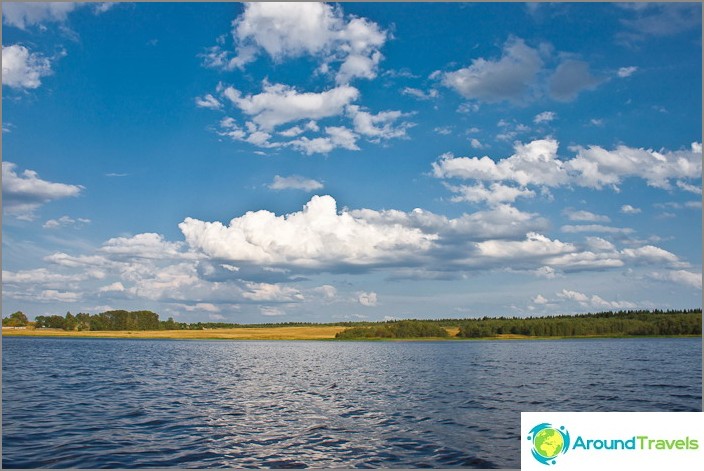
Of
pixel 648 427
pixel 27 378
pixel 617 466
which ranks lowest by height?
pixel 27 378

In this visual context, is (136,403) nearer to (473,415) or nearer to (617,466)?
(473,415)

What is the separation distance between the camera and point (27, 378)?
69500mm

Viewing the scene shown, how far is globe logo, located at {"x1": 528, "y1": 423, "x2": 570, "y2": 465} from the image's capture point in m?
20.7

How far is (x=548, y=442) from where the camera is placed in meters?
20.7

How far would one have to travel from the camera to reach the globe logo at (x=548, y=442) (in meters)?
20.7

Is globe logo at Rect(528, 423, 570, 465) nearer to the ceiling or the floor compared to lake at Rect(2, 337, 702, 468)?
nearer to the ceiling

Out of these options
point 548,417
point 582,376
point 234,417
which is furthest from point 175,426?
point 582,376

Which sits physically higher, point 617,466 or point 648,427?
point 648,427

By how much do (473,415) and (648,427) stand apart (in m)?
22.7

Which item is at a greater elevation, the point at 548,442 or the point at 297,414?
the point at 548,442

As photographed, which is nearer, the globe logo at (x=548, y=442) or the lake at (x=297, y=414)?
the globe logo at (x=548, y=442)

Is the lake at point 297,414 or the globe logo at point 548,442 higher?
the globe logo at point 548,442

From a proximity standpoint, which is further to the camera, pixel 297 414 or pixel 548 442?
pixel 297 414

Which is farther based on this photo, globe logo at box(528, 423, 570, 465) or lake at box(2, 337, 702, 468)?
lake at box(2, 337, 702, 468)
